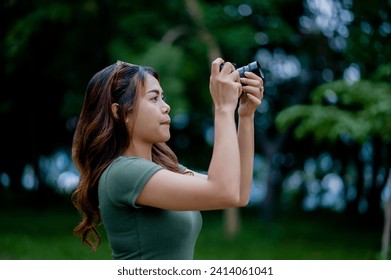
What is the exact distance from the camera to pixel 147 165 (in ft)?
5.54

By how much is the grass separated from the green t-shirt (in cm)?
697

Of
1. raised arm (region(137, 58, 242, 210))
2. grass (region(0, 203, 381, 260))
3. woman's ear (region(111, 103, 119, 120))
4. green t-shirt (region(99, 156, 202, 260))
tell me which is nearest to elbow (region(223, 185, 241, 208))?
raised arm (region(137, 58, 242, 210))

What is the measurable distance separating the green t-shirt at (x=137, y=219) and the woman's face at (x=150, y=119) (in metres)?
0.10

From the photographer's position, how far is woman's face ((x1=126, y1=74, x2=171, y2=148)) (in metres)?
1.78

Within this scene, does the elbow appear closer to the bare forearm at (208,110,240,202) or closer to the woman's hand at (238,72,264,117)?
the bare forearm at (208,110,240,202)

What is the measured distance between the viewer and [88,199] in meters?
1.94

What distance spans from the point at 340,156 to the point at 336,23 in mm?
3862

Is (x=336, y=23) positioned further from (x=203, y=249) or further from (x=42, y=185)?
(x=42, y=185)

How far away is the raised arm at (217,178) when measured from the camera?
1581 mm

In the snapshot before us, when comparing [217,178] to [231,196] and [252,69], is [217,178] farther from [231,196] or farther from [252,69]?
[252,69]

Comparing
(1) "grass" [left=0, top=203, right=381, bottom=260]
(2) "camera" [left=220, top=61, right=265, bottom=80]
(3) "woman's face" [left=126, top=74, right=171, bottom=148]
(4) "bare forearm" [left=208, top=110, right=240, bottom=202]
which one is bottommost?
(1) "grass" [left=0, top=203, right=381, bottom=260]

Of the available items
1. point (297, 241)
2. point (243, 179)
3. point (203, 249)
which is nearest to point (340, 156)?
point (297, 241)

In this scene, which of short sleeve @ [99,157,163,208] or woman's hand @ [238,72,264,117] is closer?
short sleeve @ [99,157,163,208]
